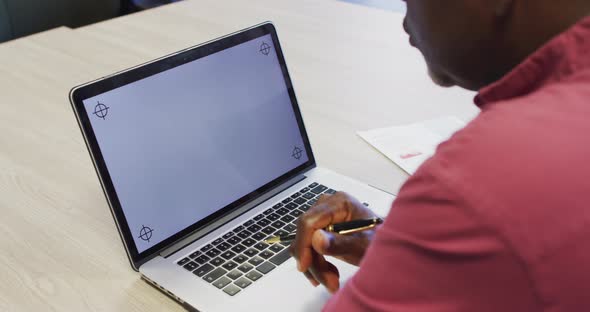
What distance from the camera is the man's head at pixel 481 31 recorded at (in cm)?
52

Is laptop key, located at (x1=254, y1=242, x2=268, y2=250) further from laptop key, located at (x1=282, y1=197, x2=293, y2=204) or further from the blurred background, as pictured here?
the blurred background

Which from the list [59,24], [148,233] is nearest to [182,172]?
[148,233]

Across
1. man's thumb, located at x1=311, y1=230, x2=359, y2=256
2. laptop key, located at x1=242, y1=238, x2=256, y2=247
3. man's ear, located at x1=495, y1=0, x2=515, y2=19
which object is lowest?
laptop key, located at x1=242, y1=238, x2=256, y2=247

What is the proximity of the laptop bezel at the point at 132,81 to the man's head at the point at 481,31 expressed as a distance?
1.17 ft

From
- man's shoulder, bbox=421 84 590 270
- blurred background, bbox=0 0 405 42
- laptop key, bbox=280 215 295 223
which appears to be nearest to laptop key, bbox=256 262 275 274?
laptop key, bbox=280 215 295 223

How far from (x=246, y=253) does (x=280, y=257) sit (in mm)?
46

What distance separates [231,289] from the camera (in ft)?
2.57

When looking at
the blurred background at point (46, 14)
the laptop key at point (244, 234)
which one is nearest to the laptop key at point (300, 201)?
the laptop key at point (244, 234)

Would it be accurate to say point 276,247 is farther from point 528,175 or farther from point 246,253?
point 528,175

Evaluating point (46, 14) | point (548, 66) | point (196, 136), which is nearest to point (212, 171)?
point (196, 136)

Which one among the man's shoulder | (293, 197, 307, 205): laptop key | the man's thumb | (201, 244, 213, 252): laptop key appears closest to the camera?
the man's shoulder

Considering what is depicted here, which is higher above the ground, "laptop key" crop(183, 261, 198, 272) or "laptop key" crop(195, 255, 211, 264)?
"laptop key" crop(183, 261, 198, 272)

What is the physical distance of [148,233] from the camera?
839 mm

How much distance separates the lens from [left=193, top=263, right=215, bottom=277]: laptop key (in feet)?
2.66
